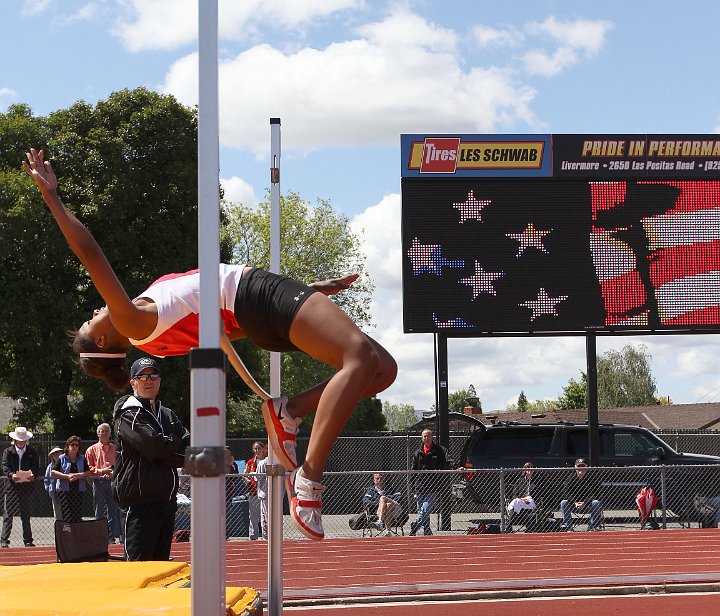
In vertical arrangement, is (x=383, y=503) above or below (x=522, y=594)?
above

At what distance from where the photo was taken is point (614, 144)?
14.5m

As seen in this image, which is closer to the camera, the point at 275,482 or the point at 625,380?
the point at 275,482

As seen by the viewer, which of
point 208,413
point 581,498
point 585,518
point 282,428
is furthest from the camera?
point 585,518

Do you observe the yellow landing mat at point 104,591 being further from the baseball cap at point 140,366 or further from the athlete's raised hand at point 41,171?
the baseball cap at point 140,366

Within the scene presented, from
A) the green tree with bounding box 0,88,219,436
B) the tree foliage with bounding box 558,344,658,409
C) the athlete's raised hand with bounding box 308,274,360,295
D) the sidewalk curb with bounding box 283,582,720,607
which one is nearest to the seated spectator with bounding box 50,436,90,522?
the sidewalk curb with bounding box 283,582,720,607

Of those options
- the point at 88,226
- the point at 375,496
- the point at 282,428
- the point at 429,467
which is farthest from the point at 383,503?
the point at 88,226

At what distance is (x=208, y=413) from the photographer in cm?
277

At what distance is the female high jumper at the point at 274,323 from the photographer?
11.8 ft

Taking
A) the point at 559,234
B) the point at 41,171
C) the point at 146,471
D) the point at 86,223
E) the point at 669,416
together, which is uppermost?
the point at 86,223

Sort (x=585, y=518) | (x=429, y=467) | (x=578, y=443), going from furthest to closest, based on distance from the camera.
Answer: (x=578, y=443)
(x=585, y=518)
(x=429, y=467)

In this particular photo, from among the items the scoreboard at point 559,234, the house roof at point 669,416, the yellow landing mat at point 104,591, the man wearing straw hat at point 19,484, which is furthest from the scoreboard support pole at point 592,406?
the house roof at point 669,416

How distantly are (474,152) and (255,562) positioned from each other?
6661 mm

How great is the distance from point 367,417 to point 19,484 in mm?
33353

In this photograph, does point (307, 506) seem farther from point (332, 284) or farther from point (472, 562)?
point (472, 562)
